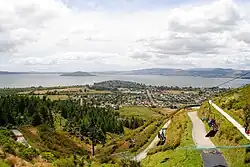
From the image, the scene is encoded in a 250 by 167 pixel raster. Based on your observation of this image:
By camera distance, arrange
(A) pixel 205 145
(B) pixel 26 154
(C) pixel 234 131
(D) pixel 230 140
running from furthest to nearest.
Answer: (A) pixel 205 145
(C) pixel 234 131
(B) pixel 26 154
(D) pixel 230 140

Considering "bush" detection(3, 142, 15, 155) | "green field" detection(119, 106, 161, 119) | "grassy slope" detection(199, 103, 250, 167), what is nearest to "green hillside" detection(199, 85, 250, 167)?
"grassy slope" detection(199, 103, 250, 167)

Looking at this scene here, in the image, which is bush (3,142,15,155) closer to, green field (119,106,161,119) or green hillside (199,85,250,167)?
green hillside (199,85,250,167)

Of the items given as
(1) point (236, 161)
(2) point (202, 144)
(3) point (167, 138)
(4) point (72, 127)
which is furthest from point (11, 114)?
(1) point (236, 161)

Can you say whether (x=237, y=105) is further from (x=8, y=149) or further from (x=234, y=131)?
(x=8, y=149)

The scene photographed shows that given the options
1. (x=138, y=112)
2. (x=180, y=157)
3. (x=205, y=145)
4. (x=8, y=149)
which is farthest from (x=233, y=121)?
(x=138, y=112)

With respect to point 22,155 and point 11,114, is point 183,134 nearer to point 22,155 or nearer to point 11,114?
point 22,155

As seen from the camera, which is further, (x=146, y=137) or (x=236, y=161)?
(x=146, y=137)
